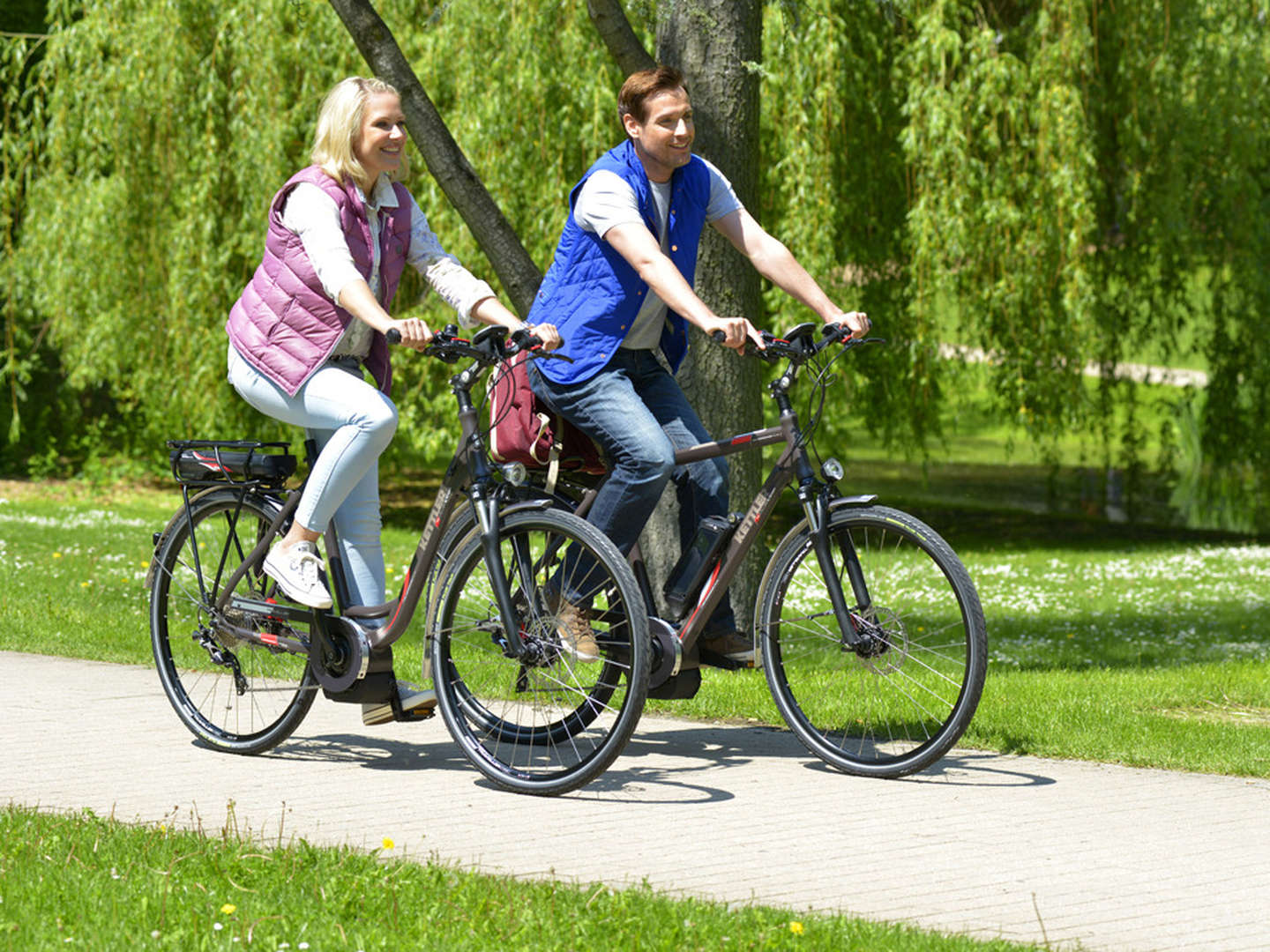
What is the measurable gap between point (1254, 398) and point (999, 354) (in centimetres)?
311

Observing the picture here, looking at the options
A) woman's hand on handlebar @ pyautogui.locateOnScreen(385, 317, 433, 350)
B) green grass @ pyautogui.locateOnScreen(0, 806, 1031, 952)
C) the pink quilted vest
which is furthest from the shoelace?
green grass @ pyautogui.locateOnScreen(0, 806, 1031, 952)

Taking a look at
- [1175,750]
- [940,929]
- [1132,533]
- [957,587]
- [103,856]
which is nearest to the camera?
[940,929]

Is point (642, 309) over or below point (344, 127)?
below

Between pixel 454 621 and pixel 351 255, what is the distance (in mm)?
1131

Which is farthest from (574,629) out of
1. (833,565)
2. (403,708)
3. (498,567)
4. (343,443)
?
(343,443)

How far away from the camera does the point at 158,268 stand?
14906mm

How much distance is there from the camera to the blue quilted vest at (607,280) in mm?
5402

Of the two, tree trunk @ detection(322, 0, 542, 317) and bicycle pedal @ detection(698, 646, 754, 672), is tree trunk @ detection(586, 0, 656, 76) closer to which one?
tree trunk @ detection(322, 0, 542, 317)

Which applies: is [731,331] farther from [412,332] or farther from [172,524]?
[172,524]

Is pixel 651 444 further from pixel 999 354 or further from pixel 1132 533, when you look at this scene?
pixel 1132 533

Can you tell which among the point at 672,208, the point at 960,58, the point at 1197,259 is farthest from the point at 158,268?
the point at 672,208

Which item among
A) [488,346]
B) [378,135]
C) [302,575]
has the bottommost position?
[302,575]

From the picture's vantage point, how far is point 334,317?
5.36 metres

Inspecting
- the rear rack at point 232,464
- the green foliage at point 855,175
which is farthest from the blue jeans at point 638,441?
the green foliage at point 855,175
